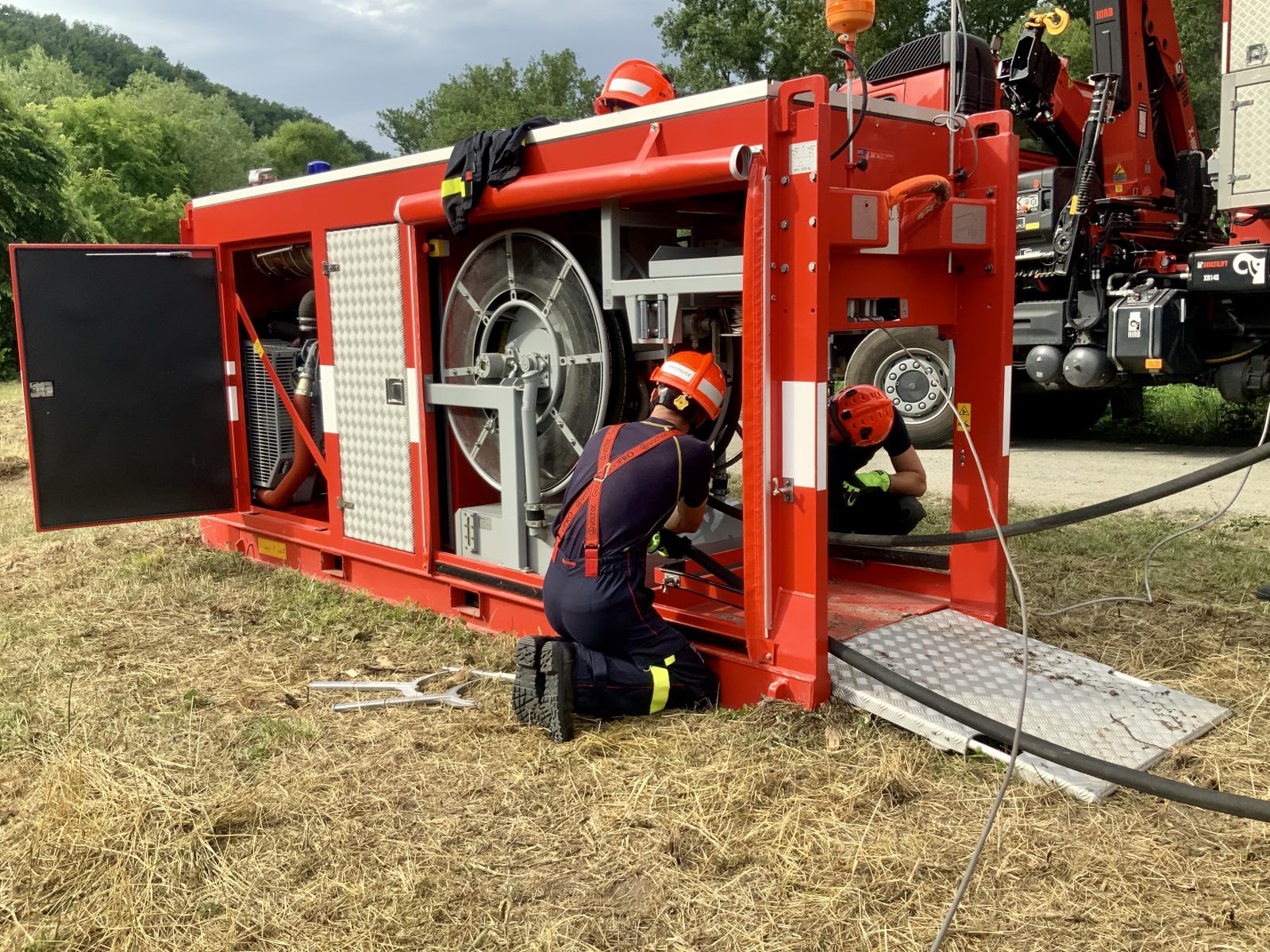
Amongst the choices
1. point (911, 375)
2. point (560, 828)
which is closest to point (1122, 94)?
point (911, 375)

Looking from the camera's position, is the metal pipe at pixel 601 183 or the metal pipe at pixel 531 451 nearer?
the metal pipe at pixel 601 183

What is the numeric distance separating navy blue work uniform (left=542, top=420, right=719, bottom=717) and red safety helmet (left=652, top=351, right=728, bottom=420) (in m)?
0.15

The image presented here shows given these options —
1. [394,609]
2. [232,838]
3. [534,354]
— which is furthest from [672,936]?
[394,609]

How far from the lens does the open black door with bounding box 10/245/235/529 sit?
5.75m

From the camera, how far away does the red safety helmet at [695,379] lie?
3.97 meters

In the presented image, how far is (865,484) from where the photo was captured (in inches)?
209

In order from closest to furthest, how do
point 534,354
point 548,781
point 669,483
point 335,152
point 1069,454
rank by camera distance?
point 548,781
point 669,483
point 534,354
point 1069,454
point 335,152

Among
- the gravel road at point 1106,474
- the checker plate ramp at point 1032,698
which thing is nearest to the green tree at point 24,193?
the gravel road at point 1106,474

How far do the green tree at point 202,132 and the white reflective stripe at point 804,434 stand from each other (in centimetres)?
5611

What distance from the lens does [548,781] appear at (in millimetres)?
3537

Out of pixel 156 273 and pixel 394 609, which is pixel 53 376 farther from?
pixel 394 609

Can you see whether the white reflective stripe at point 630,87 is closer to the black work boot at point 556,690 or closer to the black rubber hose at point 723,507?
the black rubber hose at point 723,507

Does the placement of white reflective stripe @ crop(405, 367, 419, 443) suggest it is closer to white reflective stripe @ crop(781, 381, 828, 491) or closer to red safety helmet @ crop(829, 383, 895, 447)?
red safety helmet @ crop(829, 383, 895, 447)

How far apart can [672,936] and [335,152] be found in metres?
89.3
